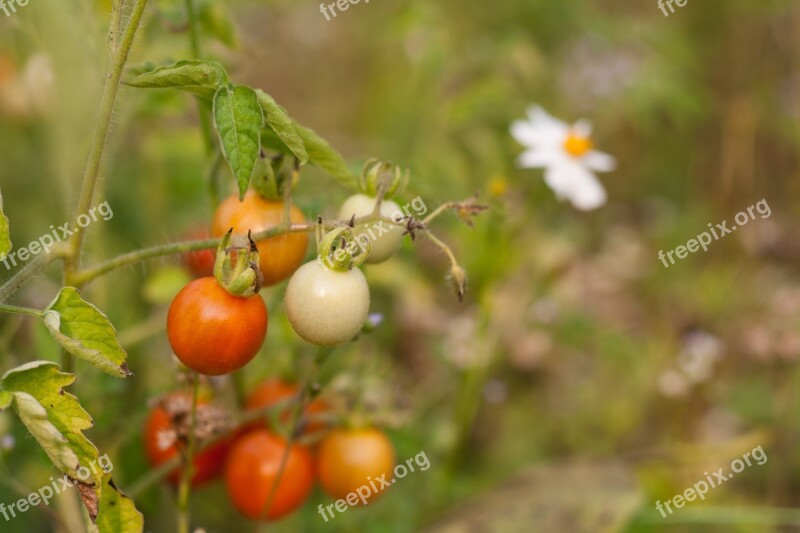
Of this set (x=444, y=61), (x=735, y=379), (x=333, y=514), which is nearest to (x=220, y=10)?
(x=333, y=514)

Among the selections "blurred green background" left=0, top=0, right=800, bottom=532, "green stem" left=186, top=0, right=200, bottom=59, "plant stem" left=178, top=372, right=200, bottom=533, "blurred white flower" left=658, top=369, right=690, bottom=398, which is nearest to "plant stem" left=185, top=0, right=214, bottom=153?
"green stem" left=186, top=0, right=200, bottom=59

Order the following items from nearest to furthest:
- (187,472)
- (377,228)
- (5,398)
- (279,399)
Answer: (5,398), (377,228), (187,472), (279,399)

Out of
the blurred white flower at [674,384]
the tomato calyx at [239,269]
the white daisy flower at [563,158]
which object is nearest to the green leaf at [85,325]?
the tomato calyx at [239,269]

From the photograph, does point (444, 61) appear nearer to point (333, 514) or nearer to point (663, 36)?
point (663, 36)

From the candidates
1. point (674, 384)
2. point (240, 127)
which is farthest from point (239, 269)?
point (674, 384)

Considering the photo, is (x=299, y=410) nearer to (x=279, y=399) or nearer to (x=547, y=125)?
(x=279, y=399)

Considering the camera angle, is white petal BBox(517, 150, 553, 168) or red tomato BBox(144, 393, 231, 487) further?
white petal BBox(517, 150, 553, 168)

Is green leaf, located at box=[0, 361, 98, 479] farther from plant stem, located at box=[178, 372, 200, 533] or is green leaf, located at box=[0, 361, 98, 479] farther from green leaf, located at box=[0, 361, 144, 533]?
plant stem, located at box=[178, 372, 200, 533]
